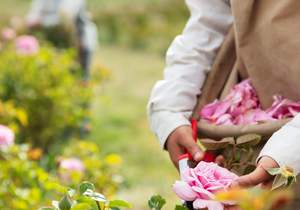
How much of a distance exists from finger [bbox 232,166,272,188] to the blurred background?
55 centimetres

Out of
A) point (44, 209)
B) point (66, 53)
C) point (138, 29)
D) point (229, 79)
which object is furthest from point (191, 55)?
point (138, 29)

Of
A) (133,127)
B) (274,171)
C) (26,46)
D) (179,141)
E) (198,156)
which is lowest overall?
(274,171)

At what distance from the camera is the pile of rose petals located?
6.49 feet

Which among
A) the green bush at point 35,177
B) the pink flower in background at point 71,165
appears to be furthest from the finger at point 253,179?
the pink flower in background at point 71,165

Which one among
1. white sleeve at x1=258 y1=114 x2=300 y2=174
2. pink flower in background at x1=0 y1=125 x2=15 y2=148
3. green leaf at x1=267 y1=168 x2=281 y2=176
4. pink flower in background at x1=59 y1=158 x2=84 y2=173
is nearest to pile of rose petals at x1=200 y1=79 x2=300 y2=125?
white sleeve at x1=258 y1=114 x2=300 y2=174

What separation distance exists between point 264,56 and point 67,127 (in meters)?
3.64

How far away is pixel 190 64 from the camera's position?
2262 millimetres

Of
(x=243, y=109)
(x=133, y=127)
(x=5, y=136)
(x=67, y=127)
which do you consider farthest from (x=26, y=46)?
(x=243, y=109)

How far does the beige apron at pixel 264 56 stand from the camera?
194cm

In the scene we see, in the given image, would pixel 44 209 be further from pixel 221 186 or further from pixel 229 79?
pixel 229 79

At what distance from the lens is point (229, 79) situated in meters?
2.22

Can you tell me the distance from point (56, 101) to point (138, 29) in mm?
7335

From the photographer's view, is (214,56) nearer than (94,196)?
No

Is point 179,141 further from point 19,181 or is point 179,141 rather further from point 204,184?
point 19,181
